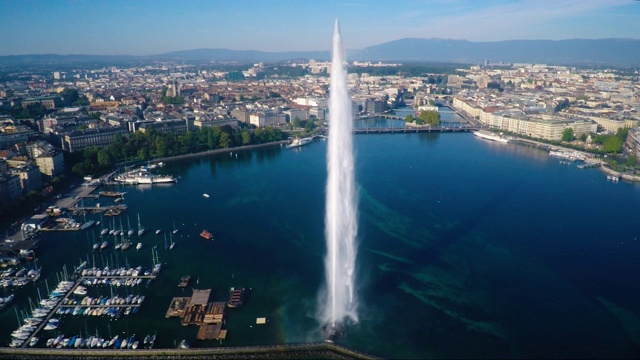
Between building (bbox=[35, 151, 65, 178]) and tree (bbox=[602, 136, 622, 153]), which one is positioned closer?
building (bbox=[35, 151, 65, 178])

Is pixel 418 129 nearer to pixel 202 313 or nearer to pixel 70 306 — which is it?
pixel 202 313

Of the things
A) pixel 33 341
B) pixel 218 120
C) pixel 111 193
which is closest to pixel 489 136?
pixel 218 120

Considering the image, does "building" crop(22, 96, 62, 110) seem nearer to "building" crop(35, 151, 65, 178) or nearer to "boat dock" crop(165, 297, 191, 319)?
"building" crop(35, 151, 65, 178)

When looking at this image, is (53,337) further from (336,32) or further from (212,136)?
(212,136)

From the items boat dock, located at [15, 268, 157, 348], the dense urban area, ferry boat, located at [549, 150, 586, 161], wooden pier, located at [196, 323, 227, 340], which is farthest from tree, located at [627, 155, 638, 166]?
boat dock, located at [15, 268, 157, 348]

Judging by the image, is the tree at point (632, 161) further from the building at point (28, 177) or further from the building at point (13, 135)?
the building at point (13, 135)

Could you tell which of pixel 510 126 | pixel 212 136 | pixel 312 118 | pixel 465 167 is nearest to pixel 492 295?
pixel 465 167
